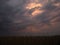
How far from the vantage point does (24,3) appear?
5496 millimetres

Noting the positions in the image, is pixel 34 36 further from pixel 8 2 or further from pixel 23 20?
pixel 8 2

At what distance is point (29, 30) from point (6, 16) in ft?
1.72

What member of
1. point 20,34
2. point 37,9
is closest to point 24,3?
point 37,9

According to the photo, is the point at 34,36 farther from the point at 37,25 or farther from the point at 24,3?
the point at 24,3

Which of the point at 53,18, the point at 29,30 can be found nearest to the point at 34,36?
the point at 29,30

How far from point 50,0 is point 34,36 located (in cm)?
77

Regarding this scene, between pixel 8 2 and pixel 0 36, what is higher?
pixel 8 2

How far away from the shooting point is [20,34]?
5.44 metres

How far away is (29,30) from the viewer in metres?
5.48
